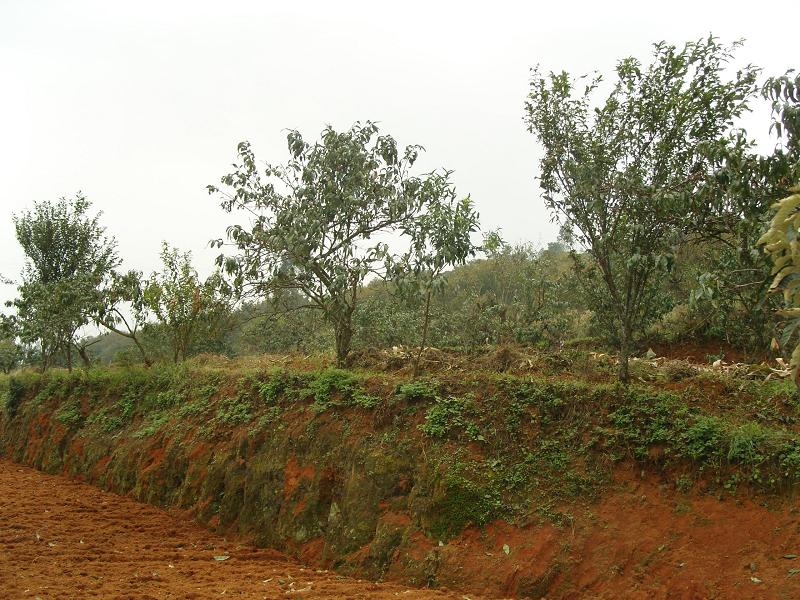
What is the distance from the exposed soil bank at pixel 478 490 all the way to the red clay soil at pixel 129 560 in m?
0.39

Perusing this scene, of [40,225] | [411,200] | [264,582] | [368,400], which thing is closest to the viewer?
[264,582]

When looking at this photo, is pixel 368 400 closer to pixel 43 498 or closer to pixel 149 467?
pixel 149 467

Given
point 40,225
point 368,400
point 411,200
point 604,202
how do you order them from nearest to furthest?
1. point 604,202
2. point 368,400
3. point 411,200
4. point 40,225

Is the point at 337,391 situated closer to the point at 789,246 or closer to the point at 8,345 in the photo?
the point at 789,246

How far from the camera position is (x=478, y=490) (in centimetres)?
679

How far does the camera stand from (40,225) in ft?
54.6

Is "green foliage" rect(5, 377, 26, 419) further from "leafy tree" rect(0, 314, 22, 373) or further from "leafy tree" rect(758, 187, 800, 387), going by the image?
"leafy tree" rect(758, 187, 800, 387)

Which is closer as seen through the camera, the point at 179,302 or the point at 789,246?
the point at 789,246

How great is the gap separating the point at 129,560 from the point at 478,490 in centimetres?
430

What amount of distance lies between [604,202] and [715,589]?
14.9 ft

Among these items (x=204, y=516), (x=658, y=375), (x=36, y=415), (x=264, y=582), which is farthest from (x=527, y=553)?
(x=36, y=415)

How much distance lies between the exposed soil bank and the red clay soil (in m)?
0.39

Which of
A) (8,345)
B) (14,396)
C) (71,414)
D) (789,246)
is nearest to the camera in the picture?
(789,246)

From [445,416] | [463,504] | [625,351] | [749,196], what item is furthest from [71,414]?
[749,196]
